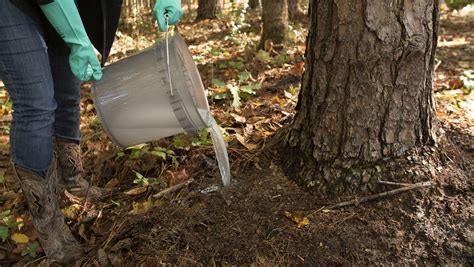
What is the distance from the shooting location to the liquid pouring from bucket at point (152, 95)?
1.76 metres

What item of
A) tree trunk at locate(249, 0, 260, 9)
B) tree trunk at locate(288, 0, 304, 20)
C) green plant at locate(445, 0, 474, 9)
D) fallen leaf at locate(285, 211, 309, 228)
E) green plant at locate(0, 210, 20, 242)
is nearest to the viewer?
fallen leaf at locate(285, 211, 309, 228)

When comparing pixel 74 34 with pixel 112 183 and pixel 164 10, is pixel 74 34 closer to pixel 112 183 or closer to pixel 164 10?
pixel 164 10

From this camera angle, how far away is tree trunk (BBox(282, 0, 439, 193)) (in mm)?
1694

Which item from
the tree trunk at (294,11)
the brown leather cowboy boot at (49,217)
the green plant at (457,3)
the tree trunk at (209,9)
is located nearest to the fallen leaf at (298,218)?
the brown leather cowboy boot at (49,217)

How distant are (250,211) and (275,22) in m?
2.76

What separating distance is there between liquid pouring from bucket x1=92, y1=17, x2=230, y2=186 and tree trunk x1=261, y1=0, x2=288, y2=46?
248 centimetres

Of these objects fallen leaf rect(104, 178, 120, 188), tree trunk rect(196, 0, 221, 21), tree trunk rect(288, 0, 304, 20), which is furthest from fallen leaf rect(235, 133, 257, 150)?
tree trunk rect(196, 0, 221, 21)

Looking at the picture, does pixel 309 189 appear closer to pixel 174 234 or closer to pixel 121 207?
pixel 174 234

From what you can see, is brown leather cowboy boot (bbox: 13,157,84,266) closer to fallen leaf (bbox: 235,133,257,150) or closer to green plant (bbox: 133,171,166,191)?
green plant (bbox: 133,171,166,191)

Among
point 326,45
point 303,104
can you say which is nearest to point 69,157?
point 303,104

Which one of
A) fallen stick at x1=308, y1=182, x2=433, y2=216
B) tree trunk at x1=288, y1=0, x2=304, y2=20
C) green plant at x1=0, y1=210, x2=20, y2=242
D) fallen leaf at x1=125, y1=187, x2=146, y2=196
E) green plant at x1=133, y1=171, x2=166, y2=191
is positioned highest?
tree trunk at x1=288, y1=0, x2=304, y2=20

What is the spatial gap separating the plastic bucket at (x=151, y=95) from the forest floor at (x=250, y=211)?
385 mm

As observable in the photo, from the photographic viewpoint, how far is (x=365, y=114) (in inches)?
71.3

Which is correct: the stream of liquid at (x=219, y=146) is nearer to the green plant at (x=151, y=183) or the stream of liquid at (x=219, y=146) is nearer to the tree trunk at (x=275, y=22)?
the green plant at (x=151, y=183)
